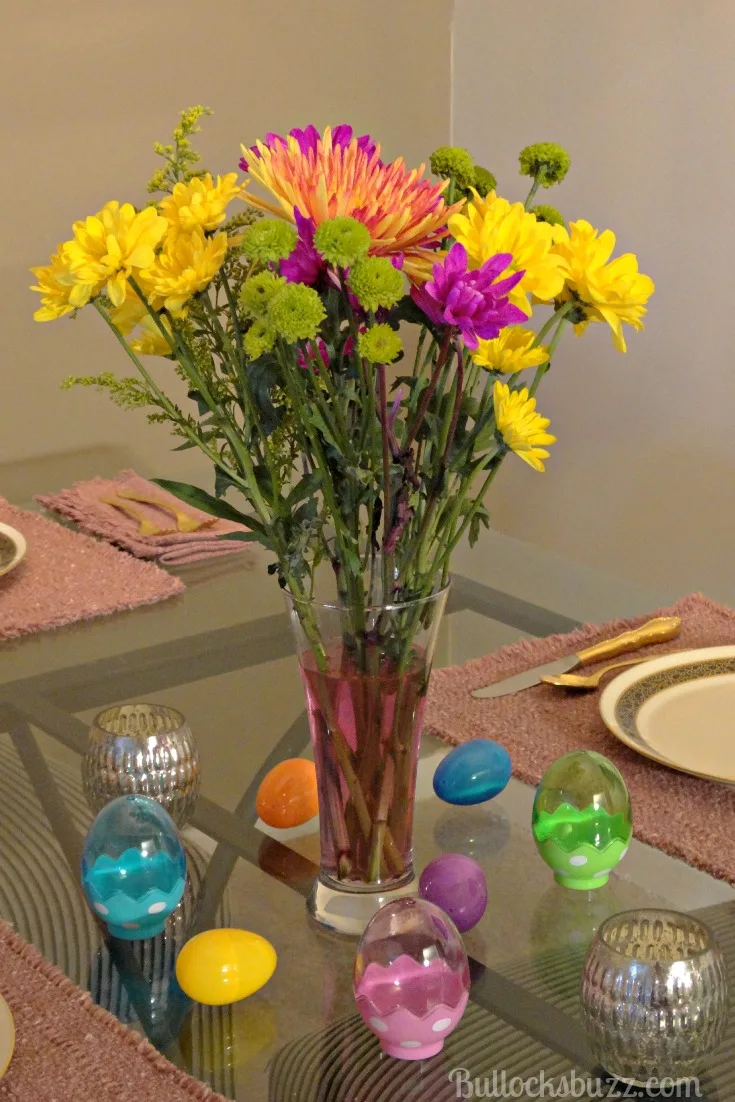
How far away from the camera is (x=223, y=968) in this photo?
633 mm

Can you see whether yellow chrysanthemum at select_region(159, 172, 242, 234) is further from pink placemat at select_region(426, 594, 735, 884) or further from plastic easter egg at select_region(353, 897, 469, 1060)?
pink placemat at select_region(426, 594, 735, 884)

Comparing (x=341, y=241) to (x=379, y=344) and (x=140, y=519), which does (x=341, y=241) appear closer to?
(x=379, y=344)

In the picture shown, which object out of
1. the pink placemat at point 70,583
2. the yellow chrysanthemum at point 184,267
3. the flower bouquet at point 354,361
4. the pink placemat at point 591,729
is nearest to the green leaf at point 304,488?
the flower bouquet at point 354,361

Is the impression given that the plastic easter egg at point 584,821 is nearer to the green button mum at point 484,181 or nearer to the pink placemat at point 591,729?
the pink placemat at point 591,729

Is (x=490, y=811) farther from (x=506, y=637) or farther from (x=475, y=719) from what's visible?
(x=506, y=637)

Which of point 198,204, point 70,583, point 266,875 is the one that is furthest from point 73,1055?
point 70,583

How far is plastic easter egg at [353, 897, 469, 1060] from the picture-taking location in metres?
0.58

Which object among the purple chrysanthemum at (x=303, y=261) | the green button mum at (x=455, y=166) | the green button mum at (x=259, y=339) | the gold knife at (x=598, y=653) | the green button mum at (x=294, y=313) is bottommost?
the gold knife at (x=598, y=653)

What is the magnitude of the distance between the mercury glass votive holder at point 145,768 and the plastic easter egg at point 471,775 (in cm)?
16

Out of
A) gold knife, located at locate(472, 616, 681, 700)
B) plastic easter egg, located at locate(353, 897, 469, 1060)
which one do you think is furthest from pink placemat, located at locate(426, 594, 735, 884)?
plastic easter egg, located at locate(353, 897, 469, 1060)

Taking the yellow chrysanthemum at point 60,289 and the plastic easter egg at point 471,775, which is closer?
the yellow chrysanthemum at point 60,289

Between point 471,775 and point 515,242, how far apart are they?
1.24 feet

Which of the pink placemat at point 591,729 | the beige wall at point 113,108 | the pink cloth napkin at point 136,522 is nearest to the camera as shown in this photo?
the pink placemat at point 591,729

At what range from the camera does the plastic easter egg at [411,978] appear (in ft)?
1.92
